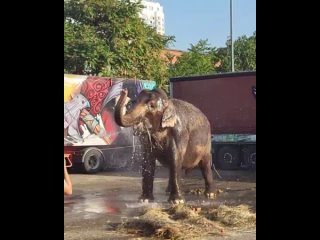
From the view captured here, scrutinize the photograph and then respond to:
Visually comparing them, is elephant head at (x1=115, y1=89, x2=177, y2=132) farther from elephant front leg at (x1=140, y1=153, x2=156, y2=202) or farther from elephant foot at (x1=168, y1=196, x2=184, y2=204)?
elephant foot at (x1=168, y1=196, x2=184, y2=204)

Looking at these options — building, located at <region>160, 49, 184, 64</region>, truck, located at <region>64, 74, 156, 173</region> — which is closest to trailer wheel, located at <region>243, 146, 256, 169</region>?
truck, located at <region>64, 74, 156, 173</region>

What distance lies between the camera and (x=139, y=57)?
18.1 meters

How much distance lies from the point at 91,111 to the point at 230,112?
409 centimetres

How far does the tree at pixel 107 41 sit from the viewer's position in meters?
17.8

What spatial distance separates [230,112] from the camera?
1623cm

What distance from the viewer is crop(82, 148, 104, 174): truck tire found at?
1590 centimetres

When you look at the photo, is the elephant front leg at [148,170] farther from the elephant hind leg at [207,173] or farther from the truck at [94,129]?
the truck at [94,129]

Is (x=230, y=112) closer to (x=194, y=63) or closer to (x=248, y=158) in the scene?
(x=248, y=158)

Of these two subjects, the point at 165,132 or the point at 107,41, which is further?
the point at 107,41

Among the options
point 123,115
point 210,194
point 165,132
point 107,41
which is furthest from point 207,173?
point 107,41
